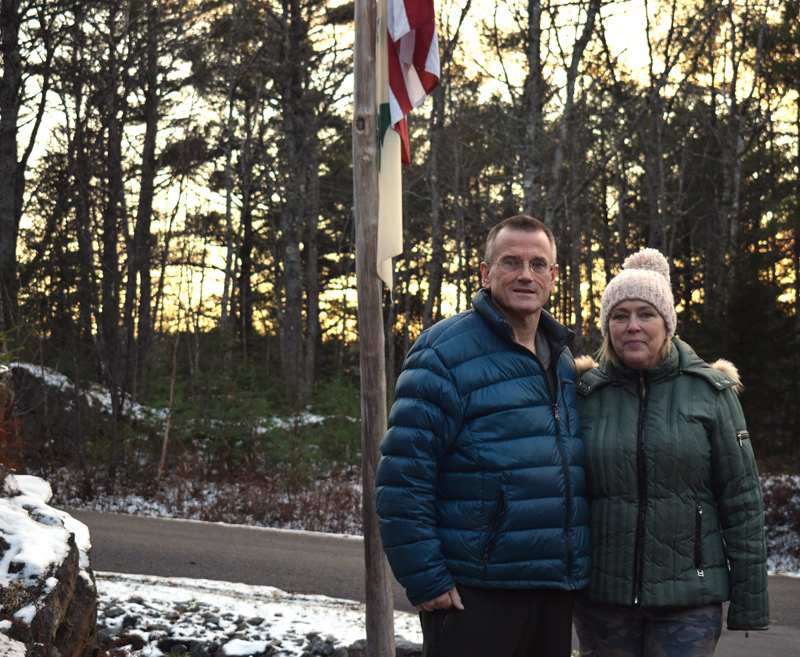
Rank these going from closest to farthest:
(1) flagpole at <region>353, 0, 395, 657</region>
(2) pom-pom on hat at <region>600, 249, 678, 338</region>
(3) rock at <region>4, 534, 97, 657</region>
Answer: (2) pom-pom on hat at <region>600, 249, 678, 338</region>, (3) rock at <region>4, 534, 97, 657</region>, (1) flagpole at <region>353, 0, 395, 657</region>

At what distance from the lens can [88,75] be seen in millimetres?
12648

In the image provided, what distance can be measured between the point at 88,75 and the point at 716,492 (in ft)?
40.2

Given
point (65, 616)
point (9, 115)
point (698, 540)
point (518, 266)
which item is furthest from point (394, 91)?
point (9, 115)

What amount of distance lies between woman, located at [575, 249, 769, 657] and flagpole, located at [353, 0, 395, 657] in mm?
1516

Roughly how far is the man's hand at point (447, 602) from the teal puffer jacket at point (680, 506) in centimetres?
57

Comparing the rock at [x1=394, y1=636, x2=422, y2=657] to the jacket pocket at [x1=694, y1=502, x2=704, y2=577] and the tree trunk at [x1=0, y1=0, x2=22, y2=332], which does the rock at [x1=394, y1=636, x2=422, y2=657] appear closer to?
the jacket pocket at [x1=694, y1=502, x2=704, y2=577]

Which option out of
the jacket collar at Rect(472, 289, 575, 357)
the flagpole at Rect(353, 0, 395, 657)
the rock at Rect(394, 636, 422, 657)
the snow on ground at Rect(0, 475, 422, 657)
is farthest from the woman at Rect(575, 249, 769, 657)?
the snow on ground at Rect(0, 475, 422, 657)

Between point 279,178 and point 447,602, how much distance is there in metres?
20.9

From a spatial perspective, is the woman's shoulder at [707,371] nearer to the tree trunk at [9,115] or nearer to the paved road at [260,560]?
the paved road at [260,560]

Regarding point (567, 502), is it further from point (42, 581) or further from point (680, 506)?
point (42, 581)

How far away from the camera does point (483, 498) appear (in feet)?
9.17

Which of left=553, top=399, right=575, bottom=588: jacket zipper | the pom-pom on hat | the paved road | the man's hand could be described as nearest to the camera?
the man's hand

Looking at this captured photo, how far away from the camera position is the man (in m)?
2.76

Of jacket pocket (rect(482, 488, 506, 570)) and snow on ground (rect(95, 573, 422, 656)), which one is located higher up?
jacket pocket (rect(482, 488, 506, 570))
